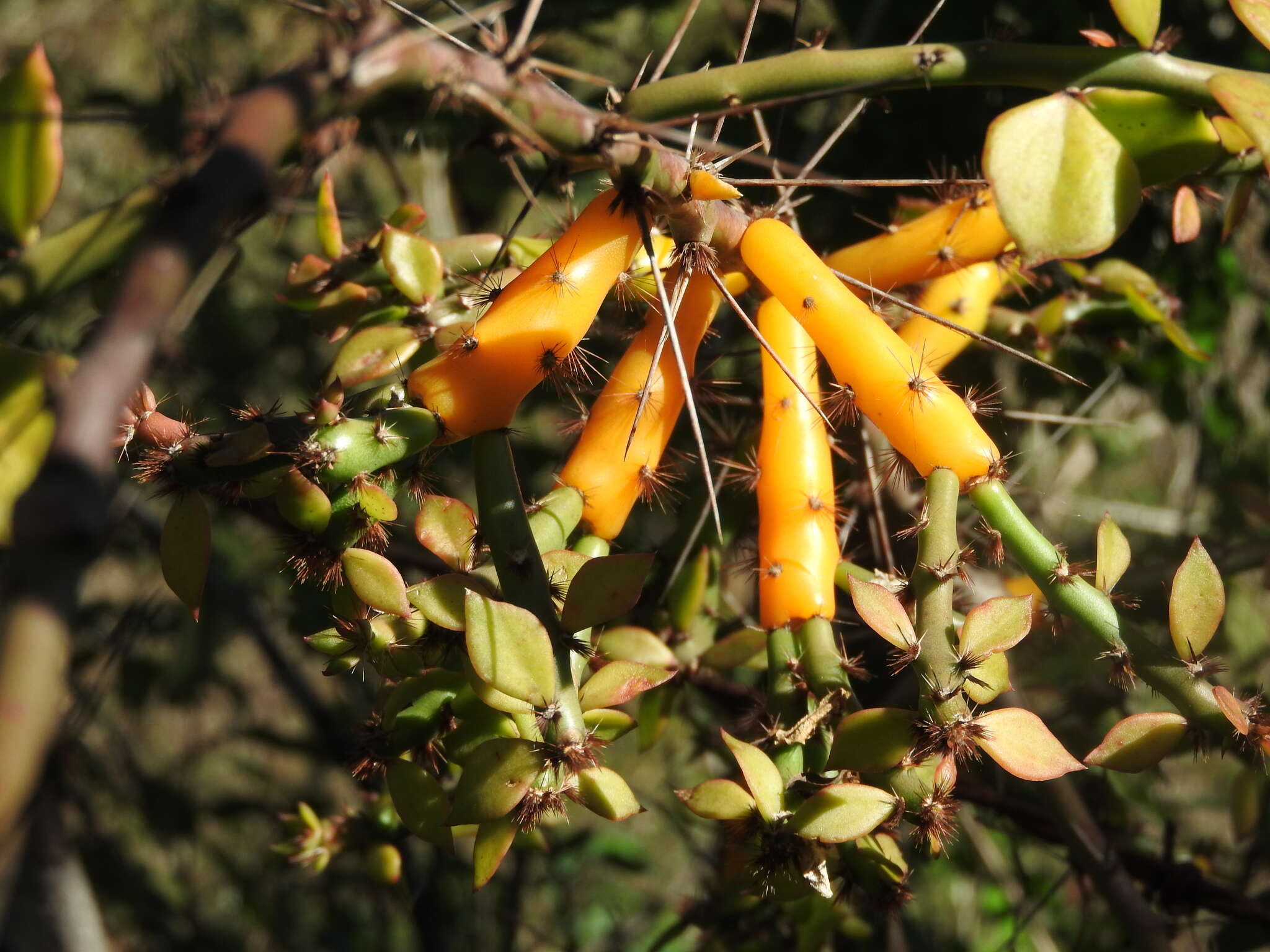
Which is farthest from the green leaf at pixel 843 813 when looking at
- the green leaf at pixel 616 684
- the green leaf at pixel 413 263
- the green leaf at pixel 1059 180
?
the green leaf at pixel 413 263

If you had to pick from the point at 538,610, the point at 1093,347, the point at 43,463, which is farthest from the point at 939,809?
the point at 1093,347

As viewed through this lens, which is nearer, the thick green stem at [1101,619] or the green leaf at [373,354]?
the thick green stem at [1101,619]

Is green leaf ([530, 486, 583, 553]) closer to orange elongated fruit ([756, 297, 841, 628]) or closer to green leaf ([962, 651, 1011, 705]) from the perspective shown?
orange elongated fruit ([756, 297, 841, 628])

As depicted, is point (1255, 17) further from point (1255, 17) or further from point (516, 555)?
point (516, 555)

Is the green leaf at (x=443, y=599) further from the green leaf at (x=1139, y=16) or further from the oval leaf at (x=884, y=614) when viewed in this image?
the green leaf at (x=1139, y=16)

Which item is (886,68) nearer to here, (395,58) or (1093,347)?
(395,58)

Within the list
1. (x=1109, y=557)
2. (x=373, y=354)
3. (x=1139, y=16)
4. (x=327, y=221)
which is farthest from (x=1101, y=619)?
(x=327, y=221)

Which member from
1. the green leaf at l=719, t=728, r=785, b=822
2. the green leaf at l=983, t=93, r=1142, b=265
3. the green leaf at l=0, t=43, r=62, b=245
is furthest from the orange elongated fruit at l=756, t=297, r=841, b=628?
the green leaf at l=0, t=43, r=62, b=245
